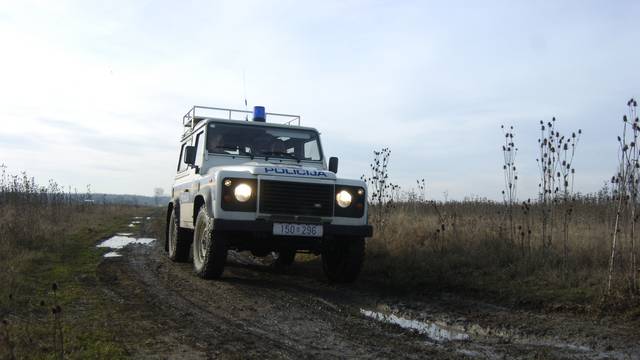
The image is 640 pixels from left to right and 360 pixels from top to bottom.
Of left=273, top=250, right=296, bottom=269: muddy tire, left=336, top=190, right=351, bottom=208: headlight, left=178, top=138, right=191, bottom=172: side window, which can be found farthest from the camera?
left=178, top=138, right=191, bottom=172: side window

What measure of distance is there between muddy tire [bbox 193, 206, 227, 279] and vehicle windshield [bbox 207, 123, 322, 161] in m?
1.24

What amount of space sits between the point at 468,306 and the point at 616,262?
81.6 inches

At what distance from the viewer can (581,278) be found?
20.8 feet

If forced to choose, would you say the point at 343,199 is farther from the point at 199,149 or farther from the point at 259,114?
the point at 199,149

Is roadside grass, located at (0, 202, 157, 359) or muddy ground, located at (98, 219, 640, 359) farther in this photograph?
muddy ground, located at (98, 219, 640, 359)

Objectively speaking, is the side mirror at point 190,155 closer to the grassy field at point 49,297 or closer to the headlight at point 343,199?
the grassy field at point 49,297

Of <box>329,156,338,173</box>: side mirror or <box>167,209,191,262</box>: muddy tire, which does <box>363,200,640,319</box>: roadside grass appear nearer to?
<box>329,156,338,173</box>: side mirror

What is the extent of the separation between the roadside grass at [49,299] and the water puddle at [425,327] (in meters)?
2.49

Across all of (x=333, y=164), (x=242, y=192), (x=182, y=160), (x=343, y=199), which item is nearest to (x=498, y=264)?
(x=343, y=199)

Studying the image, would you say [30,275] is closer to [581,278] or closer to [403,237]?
[403,237]

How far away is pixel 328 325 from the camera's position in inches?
199

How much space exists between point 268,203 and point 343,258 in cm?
146

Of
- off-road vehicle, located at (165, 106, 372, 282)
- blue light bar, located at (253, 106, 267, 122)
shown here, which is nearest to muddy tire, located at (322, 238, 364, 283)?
off-road vehicle, located at (165, 106, 372, 282)

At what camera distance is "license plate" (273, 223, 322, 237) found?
22.5 ft
